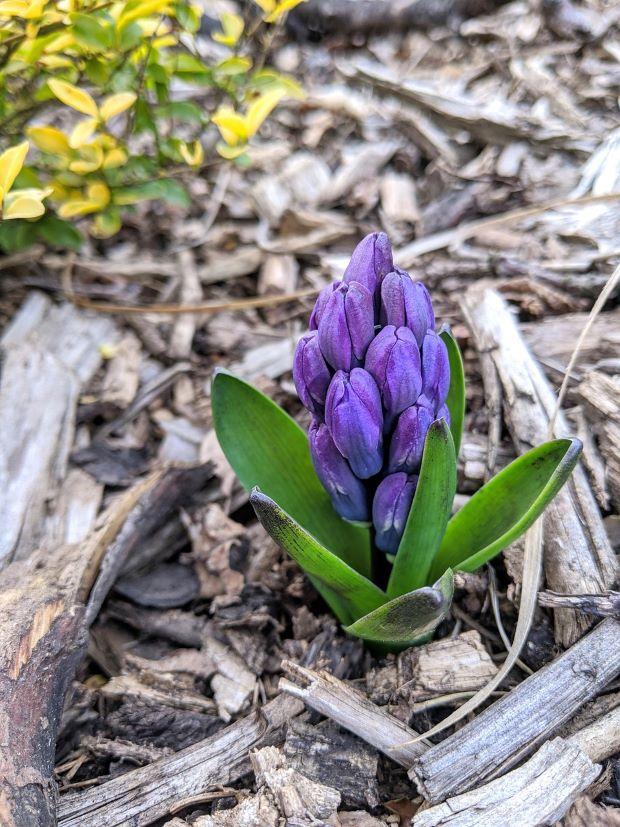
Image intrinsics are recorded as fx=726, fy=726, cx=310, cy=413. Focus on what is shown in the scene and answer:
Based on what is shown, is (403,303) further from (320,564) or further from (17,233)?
(17,233)

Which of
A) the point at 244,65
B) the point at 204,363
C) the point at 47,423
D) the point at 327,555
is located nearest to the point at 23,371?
the point at 47,423

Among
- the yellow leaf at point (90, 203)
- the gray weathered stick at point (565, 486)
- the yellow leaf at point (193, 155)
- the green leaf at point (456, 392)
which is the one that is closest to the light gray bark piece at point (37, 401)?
the yellow leaf at point (90, 203)

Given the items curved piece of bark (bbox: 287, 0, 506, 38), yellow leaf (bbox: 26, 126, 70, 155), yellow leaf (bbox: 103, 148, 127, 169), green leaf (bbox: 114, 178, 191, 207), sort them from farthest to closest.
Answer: curved piece of bark (bbox: 287, 0, 506, 38) < green leaf (bbox: 114, 178, 191, 207) < yellow leaf (bbox: 103, 148, 127, 169) < yellow leaf (bbox: 26, 126, 70, 155)

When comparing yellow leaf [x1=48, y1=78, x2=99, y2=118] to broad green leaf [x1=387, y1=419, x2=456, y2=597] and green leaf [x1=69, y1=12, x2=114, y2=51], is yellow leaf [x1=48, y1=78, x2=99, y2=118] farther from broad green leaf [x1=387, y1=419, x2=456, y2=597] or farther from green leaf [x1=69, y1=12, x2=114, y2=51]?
broad green leaf [x1=387, y1=419, x2=456, y2=597]

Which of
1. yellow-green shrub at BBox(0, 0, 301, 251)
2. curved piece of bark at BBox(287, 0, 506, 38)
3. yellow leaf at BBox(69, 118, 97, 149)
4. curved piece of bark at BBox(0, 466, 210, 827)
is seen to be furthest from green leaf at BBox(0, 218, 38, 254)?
curved piece of bark at BBox(287, 0, 506, 38)

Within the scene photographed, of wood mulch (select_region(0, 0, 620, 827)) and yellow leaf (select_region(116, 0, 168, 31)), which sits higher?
yellow leaf (select_region(116, 0, 168, 31))

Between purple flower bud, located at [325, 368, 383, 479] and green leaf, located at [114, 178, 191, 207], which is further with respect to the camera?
green leaf, located at [114, 178, 191, 207]

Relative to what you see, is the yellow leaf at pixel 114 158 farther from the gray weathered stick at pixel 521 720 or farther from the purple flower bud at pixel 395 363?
the gray weathered stick at pixel 521 720
